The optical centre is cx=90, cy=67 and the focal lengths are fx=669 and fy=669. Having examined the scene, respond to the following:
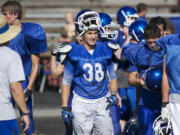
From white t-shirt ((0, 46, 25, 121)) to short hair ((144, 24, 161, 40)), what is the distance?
7.56 ft

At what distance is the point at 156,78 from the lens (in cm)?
798

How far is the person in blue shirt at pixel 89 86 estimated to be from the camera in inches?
305

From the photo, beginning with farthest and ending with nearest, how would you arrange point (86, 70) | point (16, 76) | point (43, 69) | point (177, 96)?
point (43, 69) → point (86, 70) → point (177, 96) → point (16, 76)

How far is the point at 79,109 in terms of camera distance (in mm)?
7734

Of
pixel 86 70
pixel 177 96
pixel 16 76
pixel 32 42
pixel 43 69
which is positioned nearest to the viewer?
pixel 16 76

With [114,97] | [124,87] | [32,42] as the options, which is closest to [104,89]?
[114,97]

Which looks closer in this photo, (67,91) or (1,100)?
(1,100)

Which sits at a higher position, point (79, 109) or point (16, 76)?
point (16, 76)

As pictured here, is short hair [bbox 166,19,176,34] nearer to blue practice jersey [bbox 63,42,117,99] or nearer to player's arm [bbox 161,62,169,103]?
blue practice jersey [bbox 63,42,117,99]

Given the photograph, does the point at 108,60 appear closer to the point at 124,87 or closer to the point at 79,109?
the point at 79,109

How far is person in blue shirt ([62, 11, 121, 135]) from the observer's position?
7.73m

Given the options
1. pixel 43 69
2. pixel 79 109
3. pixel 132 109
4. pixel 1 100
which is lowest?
pixel 43 69

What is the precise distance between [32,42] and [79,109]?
149 cm

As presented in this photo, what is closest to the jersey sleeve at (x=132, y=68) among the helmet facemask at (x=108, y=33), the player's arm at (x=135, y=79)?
the player's arm at (x=135, y=79)
